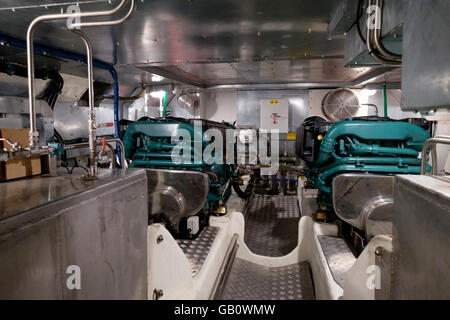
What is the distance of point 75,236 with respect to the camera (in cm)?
109

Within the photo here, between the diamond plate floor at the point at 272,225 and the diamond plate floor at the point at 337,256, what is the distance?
0.84m

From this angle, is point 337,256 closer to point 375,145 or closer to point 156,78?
point 375,145

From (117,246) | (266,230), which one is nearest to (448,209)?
(117,246)

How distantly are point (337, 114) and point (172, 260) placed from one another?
6106mm

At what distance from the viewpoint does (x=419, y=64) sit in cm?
125

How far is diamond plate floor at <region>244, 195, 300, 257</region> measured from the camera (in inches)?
159

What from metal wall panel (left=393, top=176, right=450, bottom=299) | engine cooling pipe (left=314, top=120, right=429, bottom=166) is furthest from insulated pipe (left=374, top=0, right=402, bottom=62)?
engine cooling pipe (left=314, top=120, right=429, bottom=166)

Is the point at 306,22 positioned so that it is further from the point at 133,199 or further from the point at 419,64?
the point at 133,199

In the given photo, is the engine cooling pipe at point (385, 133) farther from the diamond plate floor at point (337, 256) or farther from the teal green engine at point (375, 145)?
the diamond plate floor at point (337, 256)

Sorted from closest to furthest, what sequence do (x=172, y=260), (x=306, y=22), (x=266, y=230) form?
(x=172, y=260) < (x=306, y=22) < (x=266, y=230)

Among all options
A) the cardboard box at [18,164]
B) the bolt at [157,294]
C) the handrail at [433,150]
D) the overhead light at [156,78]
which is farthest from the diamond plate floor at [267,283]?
the overhead light at [156,78]

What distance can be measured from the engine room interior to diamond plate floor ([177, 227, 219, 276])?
22mm

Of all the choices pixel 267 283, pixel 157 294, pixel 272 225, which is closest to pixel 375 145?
pixel 267 283

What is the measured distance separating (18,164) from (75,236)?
597 mm
